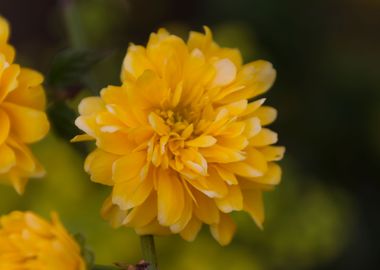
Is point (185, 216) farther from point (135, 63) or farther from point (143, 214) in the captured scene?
point (135, 63)

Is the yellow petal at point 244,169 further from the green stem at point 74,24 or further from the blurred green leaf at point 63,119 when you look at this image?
the green stem at point 74,24

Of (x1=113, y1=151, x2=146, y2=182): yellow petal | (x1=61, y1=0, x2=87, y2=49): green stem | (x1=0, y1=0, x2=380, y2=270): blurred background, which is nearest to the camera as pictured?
(x1=113, y1=151, x2=146, y2=182): yellow petal

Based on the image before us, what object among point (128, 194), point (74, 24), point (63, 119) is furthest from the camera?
point (74, 24)

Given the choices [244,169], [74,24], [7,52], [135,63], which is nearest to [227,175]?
[244,169]

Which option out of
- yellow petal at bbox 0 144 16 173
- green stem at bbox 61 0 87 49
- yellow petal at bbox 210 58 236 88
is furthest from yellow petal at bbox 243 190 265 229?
green stem at bbox 61 0 87 49

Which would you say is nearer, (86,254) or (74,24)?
(86,254)

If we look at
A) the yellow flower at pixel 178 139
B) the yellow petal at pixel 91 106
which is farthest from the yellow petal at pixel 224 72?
the yellow petal at pixel 91 106

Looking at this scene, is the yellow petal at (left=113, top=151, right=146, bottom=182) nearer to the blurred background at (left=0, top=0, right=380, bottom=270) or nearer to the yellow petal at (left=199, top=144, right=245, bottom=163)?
the yellow petal at (left=199, top=144, right=245, bottom=163)

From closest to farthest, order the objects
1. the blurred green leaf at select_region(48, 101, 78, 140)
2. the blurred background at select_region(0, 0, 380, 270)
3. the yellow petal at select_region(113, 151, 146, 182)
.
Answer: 1. the yellow petal at select_region(113, 151, 146, 182)
2. the blurred green leaf at select_region(48, 101, 78, 140)
3. the blurred background at select_region(0, 0, 380, 270)
